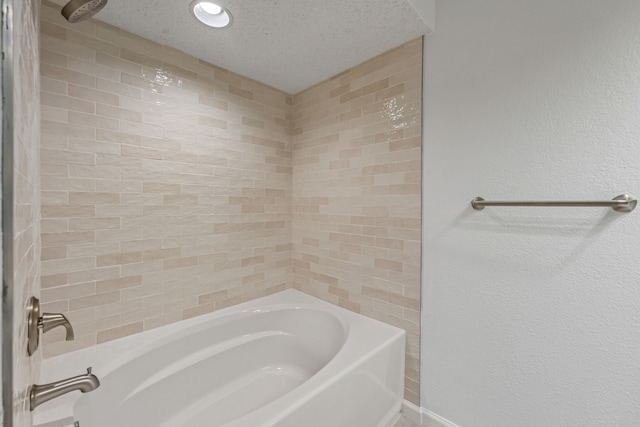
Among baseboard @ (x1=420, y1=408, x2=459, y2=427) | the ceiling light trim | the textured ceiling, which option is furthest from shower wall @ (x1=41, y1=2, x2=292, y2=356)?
baseboard @ (x1=420, y1=408, x2=459, y2=427)

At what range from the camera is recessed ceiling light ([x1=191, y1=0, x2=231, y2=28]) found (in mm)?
1253

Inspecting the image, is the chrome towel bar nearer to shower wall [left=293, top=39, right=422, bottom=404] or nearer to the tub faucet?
shower wall [left=293, top=39, right=422, bottom=404]

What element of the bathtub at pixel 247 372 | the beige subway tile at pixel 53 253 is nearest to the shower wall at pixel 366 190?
the bathtub at pixel 247 372

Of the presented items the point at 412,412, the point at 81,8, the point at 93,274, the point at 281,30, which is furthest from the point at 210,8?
the point at 412,412

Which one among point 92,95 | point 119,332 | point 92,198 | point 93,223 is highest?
point 92,95

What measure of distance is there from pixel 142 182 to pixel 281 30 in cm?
115

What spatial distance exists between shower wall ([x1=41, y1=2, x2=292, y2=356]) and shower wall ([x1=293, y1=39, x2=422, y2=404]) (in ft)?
1.24

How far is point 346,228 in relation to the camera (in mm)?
1820

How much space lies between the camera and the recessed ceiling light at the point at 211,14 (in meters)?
1.25

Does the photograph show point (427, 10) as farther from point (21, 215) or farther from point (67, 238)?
point (67, 238)

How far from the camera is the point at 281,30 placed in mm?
1407

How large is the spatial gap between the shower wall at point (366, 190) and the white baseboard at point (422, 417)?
0.05m

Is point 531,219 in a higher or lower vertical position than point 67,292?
higher

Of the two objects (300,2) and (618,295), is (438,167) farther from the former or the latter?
(300,2)
